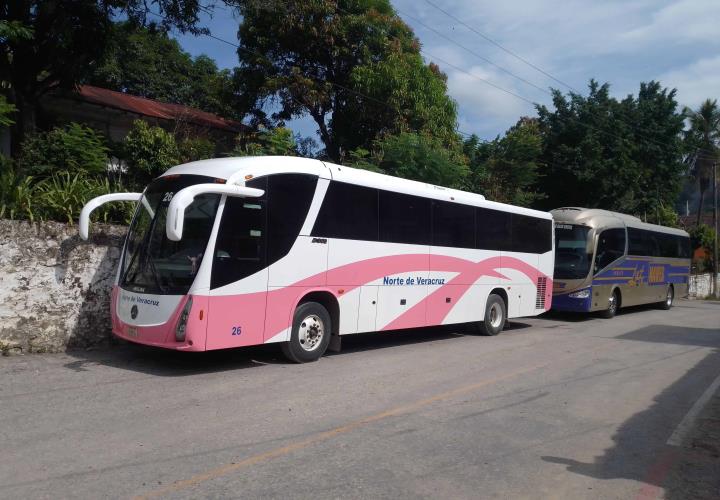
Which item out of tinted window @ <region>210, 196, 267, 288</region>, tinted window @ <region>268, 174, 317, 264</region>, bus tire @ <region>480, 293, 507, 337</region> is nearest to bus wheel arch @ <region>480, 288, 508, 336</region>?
bus tire @ <region>480, 293, 507, 337</region>

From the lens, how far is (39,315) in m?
9.57

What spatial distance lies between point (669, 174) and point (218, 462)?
34.5m

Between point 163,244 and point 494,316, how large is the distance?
835 cm

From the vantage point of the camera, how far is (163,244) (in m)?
8.61

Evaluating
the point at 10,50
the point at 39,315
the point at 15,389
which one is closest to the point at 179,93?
the point at 10,50

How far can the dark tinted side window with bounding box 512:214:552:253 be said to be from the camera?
48.4 feet

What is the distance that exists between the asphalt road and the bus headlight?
0.60 metres

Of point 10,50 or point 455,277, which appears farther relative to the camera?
point 10,50

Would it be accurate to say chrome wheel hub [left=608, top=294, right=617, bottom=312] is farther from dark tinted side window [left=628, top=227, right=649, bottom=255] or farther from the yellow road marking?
the yellow road marking

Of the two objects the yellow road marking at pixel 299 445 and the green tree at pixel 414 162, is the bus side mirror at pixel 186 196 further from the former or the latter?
the green tree at pixel 414 162

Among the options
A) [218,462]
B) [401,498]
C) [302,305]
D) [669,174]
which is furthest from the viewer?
[669,174]

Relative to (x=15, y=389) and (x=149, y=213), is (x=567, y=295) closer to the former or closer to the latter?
(x=149, y=213)

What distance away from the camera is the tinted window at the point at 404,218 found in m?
10.9

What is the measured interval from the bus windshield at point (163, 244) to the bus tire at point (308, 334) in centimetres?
191
